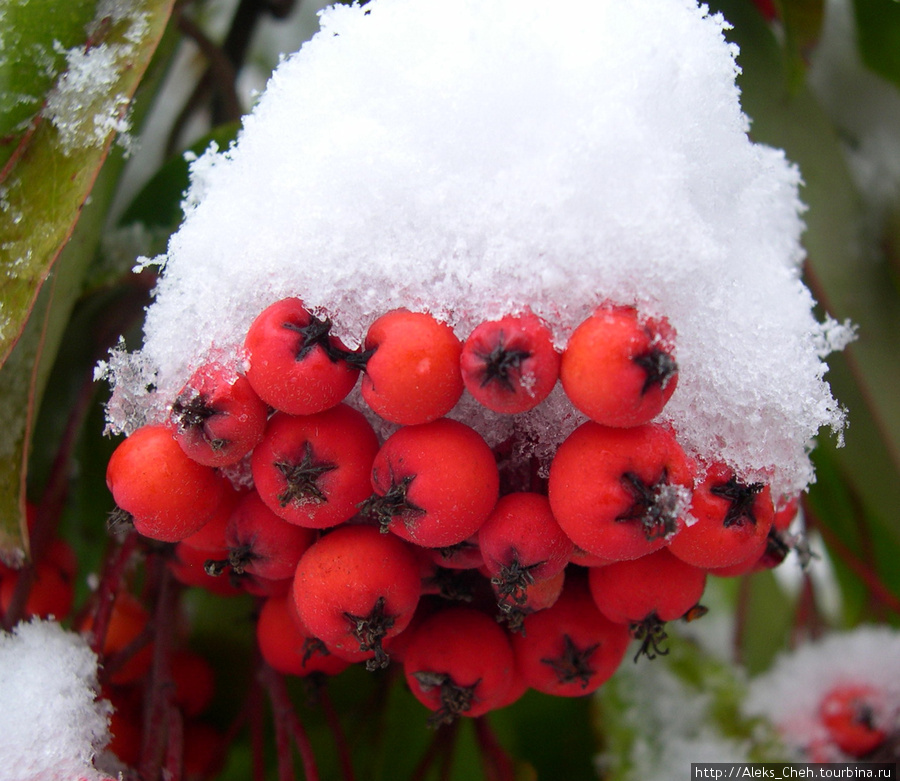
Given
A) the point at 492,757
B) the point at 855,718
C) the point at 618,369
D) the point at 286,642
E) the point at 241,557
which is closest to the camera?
the point at 618,369

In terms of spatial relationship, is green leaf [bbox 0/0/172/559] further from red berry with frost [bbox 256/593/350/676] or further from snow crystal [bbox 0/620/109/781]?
red berry with frost [bbox 256/593/350/676]

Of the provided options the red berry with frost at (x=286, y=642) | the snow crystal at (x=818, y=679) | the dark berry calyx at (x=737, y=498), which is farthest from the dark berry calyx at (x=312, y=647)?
the snow crystal at (x=818, y=679)

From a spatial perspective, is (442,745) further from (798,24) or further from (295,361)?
(798,24)

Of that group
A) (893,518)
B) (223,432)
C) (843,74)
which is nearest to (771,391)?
(223,432)

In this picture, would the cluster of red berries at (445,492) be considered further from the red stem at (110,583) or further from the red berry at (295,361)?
the red stem at (110,583)

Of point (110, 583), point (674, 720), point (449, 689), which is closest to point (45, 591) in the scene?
point (110, 583)

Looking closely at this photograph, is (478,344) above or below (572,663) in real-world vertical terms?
above

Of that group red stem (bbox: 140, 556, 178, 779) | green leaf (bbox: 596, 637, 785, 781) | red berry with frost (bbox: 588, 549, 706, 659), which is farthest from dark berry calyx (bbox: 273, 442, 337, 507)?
green leaf (bbox: 596, 637, 785, 781)
